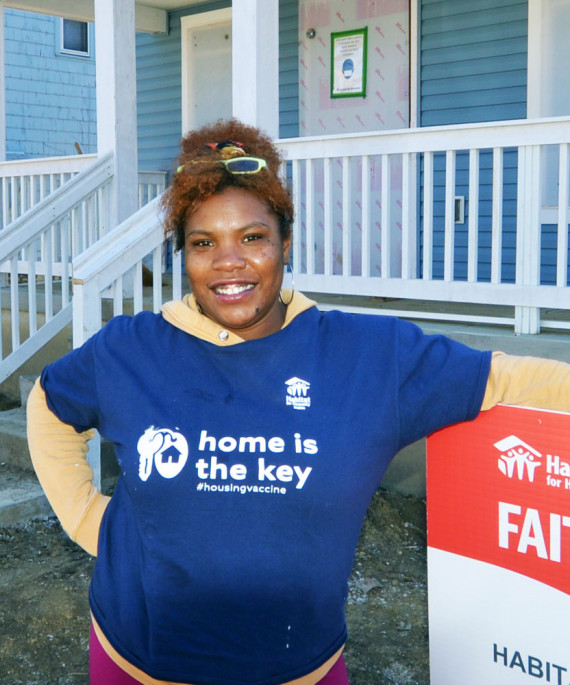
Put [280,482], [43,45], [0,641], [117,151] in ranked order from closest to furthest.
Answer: [280,482] < [0,641] < [117,151] < [43,45]

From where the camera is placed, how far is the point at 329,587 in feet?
Answer: 5.85

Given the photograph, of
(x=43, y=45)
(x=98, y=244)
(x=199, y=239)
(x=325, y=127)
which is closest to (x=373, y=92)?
(x=325, y=127)

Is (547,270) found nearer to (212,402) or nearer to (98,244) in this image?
(98,244)

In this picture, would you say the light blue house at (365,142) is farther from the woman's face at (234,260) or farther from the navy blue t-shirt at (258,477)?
the navy blue t-shirt at (258,477)

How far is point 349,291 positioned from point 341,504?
3806 mm

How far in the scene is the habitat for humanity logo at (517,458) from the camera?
5.61 ft

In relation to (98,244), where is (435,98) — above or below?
above

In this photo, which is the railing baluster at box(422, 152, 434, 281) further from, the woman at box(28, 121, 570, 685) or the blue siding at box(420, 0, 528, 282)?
the woman at box(28, 121, 570, 685)

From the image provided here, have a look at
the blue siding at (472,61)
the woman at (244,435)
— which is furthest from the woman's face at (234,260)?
the blue siding at (472,61)

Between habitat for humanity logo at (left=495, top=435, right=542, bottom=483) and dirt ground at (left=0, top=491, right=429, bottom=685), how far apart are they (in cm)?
178

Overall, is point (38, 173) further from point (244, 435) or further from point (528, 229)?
point (244, 435)

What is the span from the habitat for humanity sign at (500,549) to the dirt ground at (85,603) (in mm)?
1555

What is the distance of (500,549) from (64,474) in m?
0.99

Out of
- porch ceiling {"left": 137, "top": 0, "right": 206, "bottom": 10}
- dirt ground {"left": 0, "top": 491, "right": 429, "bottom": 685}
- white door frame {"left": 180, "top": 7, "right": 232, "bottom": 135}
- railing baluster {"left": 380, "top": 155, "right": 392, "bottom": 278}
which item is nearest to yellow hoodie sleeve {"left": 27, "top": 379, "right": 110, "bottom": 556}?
dirt ground {"left": 0, "top": 491, "right": 429, "bottom": 685}
